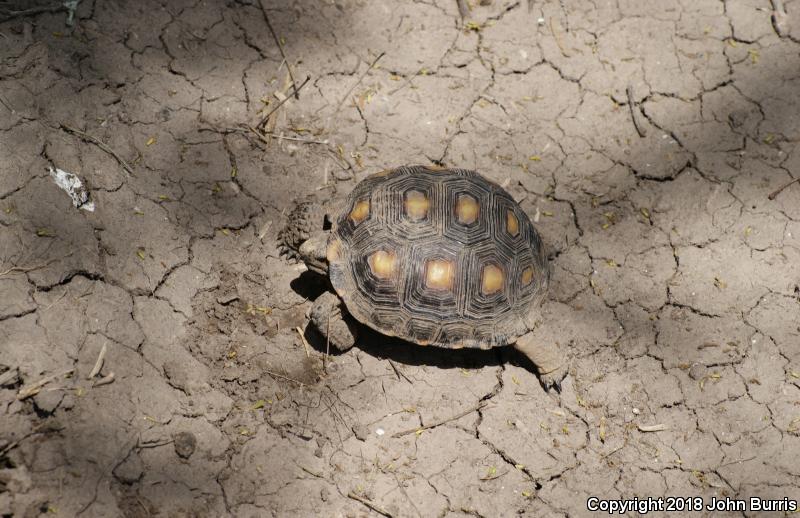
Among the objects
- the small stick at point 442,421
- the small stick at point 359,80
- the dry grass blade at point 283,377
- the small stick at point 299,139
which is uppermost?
the small stick at point 359,80

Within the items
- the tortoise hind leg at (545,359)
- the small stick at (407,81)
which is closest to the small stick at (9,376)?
the tortoise hind leg at (545,359)

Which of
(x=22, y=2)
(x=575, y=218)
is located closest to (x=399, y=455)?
(x=575, y=218)

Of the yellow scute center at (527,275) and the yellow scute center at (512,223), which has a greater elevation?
the yellow scute center at (512,223)

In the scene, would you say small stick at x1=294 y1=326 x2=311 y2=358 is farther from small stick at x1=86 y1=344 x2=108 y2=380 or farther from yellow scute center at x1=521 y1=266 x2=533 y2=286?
yellow scute center at x1=521 y1=266 x2=533 y2=286

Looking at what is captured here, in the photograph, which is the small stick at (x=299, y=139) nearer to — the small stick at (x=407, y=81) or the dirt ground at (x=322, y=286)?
the dirt ground at (x=322, y=286)

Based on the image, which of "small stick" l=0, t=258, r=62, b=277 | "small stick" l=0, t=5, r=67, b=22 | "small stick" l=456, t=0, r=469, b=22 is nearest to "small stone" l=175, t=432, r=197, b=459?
"small stick" l=0, t=258, r=62, b=277
